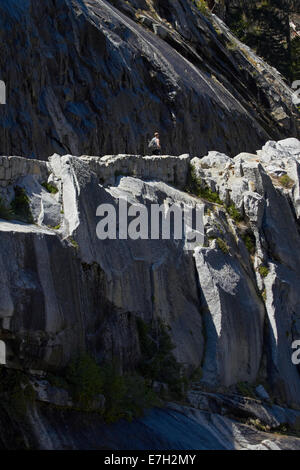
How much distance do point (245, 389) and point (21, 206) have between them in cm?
601

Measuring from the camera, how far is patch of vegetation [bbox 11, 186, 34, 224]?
14.3 metres

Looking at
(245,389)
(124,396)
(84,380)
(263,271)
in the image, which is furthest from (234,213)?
(84,380)

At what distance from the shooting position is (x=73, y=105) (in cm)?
2505

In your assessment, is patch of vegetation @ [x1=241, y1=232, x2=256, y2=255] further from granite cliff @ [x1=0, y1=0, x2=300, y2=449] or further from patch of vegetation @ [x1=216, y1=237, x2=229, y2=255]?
patch of vegetation @ [x1=216, y1=237, x2=229, y2=255]

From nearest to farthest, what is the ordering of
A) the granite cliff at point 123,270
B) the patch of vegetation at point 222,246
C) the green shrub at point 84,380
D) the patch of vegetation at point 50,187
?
the granite cliff at point 123,270
the green shrub at point 84,380
the patch of vegetation at point 50,187
the patch of vegetation at point 222,246

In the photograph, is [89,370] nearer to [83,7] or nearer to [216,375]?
[216,375]

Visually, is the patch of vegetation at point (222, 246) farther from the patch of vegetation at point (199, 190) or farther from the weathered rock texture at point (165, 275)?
the patch of vegetation at point (199, 190)

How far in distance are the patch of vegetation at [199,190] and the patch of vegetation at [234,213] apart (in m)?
0.24

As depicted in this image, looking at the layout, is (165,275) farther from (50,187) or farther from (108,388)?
(108,388)

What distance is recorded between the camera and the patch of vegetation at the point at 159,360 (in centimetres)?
1561

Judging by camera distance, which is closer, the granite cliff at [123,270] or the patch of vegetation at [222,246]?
the granite cliff at [123,270]

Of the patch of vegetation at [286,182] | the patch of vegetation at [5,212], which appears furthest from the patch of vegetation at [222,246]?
the patch of vegetation at [5,212]

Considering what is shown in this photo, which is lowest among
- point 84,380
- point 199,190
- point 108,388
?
point 108,388

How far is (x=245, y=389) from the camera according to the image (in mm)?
17391
